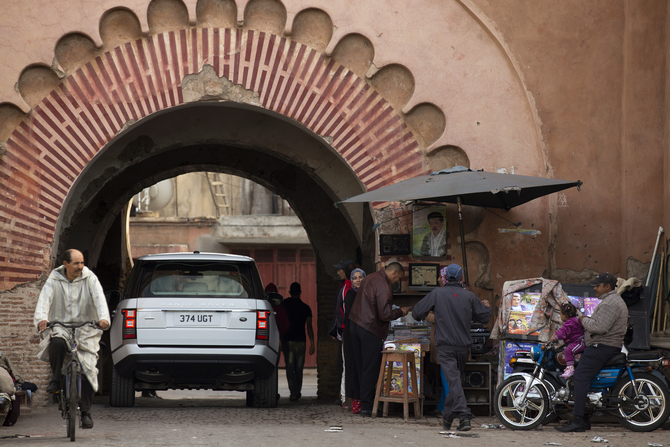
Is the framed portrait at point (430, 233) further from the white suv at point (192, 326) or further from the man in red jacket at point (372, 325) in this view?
the white suv at point (192, 326)

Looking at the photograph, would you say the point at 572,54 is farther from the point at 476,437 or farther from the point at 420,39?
the point at 476,437

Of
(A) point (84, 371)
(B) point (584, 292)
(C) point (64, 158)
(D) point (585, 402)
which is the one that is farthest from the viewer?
(C) point (64, 158)

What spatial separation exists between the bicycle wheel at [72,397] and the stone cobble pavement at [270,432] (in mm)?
115

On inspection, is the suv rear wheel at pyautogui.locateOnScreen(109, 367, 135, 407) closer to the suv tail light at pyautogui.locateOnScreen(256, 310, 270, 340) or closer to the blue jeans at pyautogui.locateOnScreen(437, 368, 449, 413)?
the suv tail light at pyautogui.locateOnScreen(256, 310, 270, 340)

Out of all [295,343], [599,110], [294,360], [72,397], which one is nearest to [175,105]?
[72,397]

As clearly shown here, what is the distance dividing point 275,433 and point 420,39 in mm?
5040

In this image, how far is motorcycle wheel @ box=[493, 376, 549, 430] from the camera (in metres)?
7.41

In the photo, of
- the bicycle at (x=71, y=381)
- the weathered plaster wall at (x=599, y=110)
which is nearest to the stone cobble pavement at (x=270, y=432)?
the bicycle at (x=71, y=381)

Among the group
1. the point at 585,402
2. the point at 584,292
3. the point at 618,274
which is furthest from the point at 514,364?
the point at 618,274

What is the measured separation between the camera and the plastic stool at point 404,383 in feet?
26.5

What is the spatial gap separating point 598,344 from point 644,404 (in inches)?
25.2

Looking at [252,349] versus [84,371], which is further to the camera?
[252,349]

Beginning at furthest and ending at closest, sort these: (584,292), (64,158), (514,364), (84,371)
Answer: (64,158) < (584,292) < (514,364) < (84,371)

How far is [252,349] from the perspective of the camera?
8836mm
